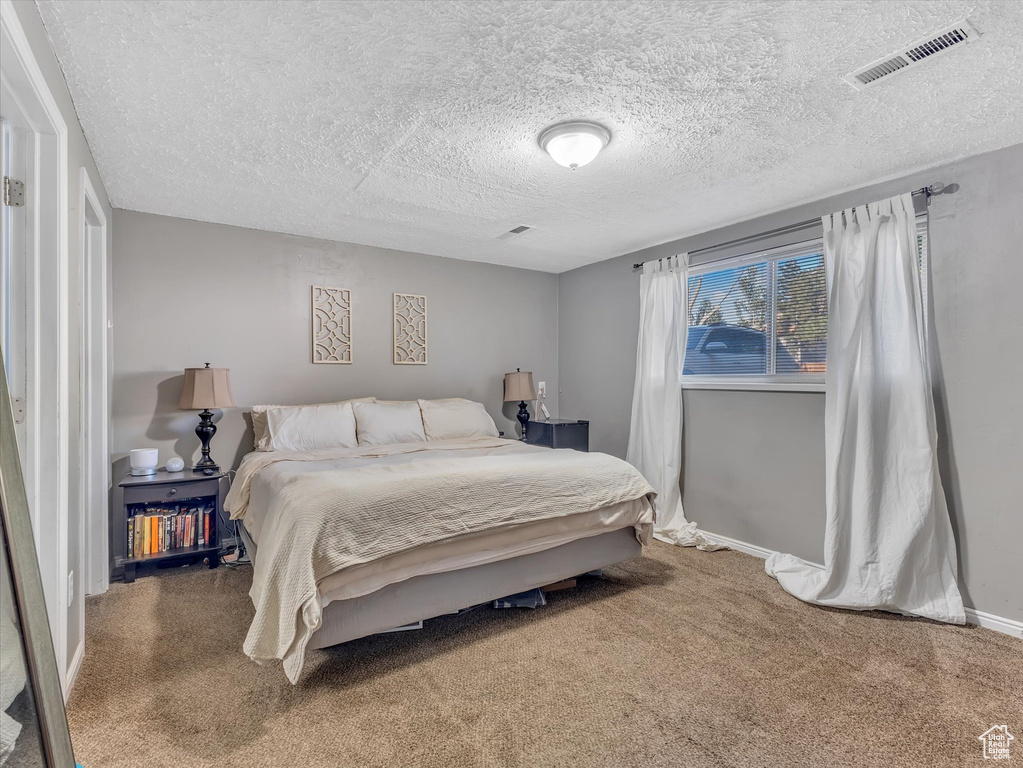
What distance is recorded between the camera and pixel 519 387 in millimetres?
4746

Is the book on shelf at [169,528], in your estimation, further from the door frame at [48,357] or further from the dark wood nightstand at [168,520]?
the door frame at [48,357]

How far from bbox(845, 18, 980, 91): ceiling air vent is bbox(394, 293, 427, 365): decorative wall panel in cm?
337

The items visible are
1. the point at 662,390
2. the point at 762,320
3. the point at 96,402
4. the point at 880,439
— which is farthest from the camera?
the point at 662,390

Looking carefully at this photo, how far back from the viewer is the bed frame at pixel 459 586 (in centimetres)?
212

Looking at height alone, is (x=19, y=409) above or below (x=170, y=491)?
above

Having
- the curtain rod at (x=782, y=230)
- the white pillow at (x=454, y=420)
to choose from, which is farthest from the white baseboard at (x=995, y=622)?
the white pillow at (x=454, y=420)

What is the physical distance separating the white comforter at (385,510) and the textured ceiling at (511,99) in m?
1.60

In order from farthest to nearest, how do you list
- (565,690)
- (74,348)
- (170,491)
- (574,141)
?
1. (170,491)
2. (574,141)
3. (74,348)
4. (565,690)

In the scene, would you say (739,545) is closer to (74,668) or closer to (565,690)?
(565,690)

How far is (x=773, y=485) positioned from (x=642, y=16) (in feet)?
9.58

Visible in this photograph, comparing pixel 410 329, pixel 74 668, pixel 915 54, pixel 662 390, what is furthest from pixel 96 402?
pixel 915 54

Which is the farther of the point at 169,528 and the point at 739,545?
the point at 739,545

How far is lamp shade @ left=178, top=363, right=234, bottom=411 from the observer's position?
335cm

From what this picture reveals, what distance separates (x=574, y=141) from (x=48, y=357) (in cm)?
219
